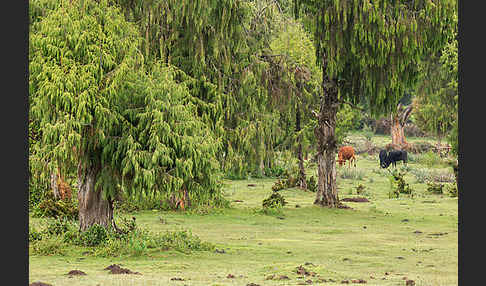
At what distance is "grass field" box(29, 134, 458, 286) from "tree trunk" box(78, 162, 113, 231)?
0.89m

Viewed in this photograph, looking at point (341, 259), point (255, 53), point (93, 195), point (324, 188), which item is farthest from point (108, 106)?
point (324, 188)

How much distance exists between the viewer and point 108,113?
1491 cm

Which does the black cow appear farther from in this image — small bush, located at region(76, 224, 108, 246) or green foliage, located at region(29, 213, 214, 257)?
small bush, located at region(76, 224, 108, 246)

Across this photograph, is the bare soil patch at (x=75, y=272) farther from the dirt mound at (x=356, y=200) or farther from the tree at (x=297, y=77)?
the dirt mound at (x=356, y=200)

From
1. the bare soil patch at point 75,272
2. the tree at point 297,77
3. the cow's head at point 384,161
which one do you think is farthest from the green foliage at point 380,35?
the cow's head at point 384,161

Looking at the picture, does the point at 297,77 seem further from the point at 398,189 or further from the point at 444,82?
the point at 444,82

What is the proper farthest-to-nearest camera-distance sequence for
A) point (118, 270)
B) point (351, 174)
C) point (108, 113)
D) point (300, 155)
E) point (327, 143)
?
point (351, 174) → point (300, 155) → point (327, 143) → point (108, 113) → point (118, 270)

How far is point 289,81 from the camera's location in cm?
2555

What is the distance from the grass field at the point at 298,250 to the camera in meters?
13.1

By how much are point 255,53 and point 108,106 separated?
10.4 metres

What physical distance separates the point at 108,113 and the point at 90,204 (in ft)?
8.72

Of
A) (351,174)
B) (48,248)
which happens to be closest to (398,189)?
(351,174)

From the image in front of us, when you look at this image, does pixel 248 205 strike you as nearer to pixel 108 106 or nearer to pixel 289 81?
pixel 289 81

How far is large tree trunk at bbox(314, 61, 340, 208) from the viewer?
25969 mm
